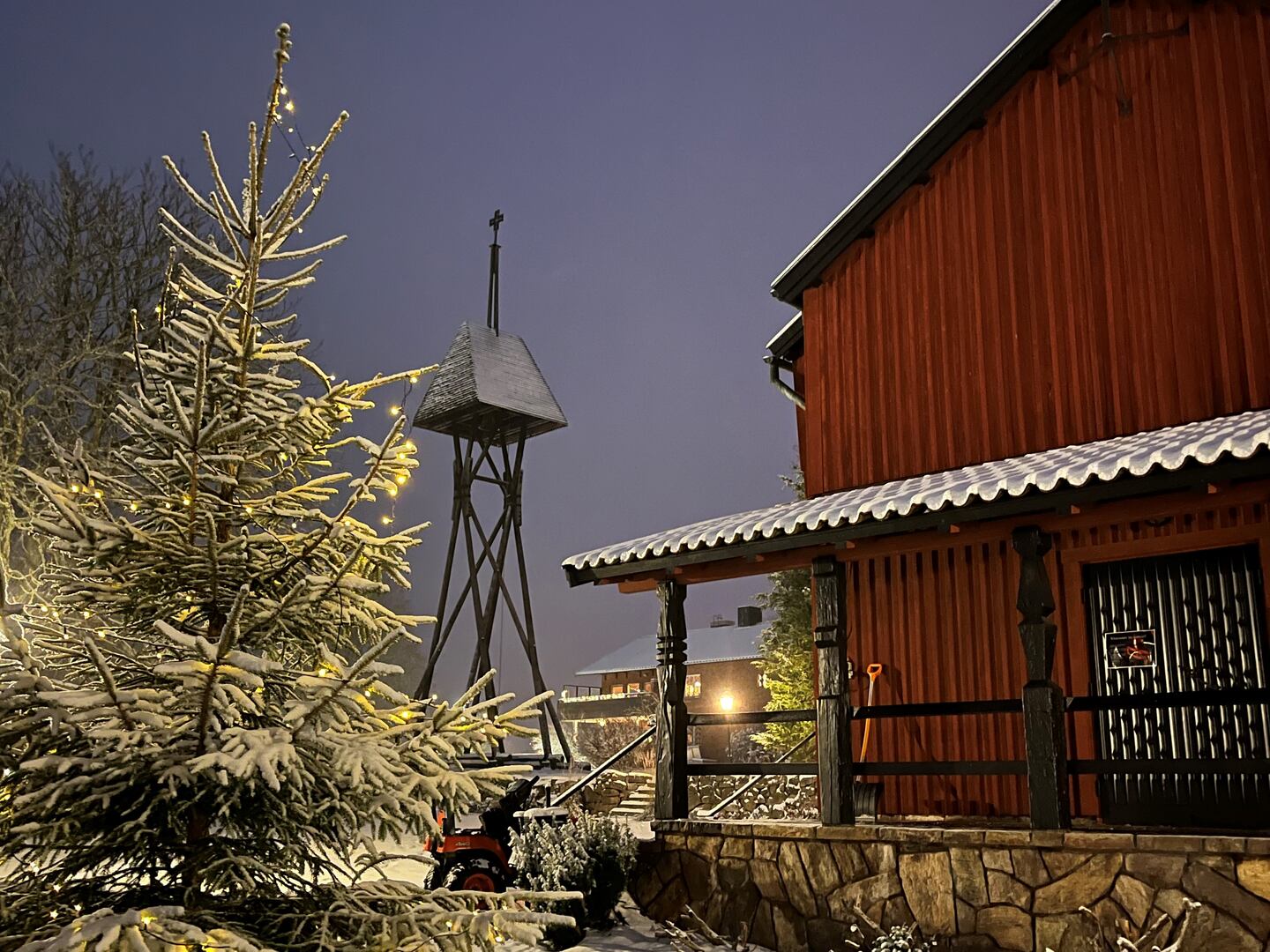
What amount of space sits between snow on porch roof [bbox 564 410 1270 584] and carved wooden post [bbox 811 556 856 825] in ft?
1.99

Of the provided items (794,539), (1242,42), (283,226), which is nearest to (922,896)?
(794,539)

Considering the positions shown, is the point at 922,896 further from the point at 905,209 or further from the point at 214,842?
the point at 905,209

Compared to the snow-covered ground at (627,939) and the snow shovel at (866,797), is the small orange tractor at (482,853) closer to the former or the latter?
the snow-covered ground at (627,939)

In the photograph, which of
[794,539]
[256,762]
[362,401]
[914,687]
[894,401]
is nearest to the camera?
[256,762]

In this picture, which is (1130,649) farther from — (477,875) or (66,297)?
(66,297)

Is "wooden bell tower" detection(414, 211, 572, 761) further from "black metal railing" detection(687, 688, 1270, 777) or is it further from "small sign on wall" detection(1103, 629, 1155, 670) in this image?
"small sign on wall" detection(1103, 629, 1155, 670)

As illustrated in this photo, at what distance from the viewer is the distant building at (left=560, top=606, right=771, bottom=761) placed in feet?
127

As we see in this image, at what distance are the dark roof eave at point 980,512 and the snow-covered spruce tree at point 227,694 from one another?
456cm

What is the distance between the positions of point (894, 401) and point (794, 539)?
301 centimetres

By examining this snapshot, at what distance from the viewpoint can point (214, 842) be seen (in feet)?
12.5

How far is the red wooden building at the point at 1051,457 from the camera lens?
309 inches

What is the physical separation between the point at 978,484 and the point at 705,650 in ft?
128

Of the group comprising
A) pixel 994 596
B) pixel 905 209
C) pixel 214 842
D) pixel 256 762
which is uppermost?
pixel 905 209

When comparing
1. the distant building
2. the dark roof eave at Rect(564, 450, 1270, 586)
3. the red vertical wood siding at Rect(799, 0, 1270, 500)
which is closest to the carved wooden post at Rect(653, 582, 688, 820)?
the dark roof eave at Rect(564, 450, 1270, 586)
